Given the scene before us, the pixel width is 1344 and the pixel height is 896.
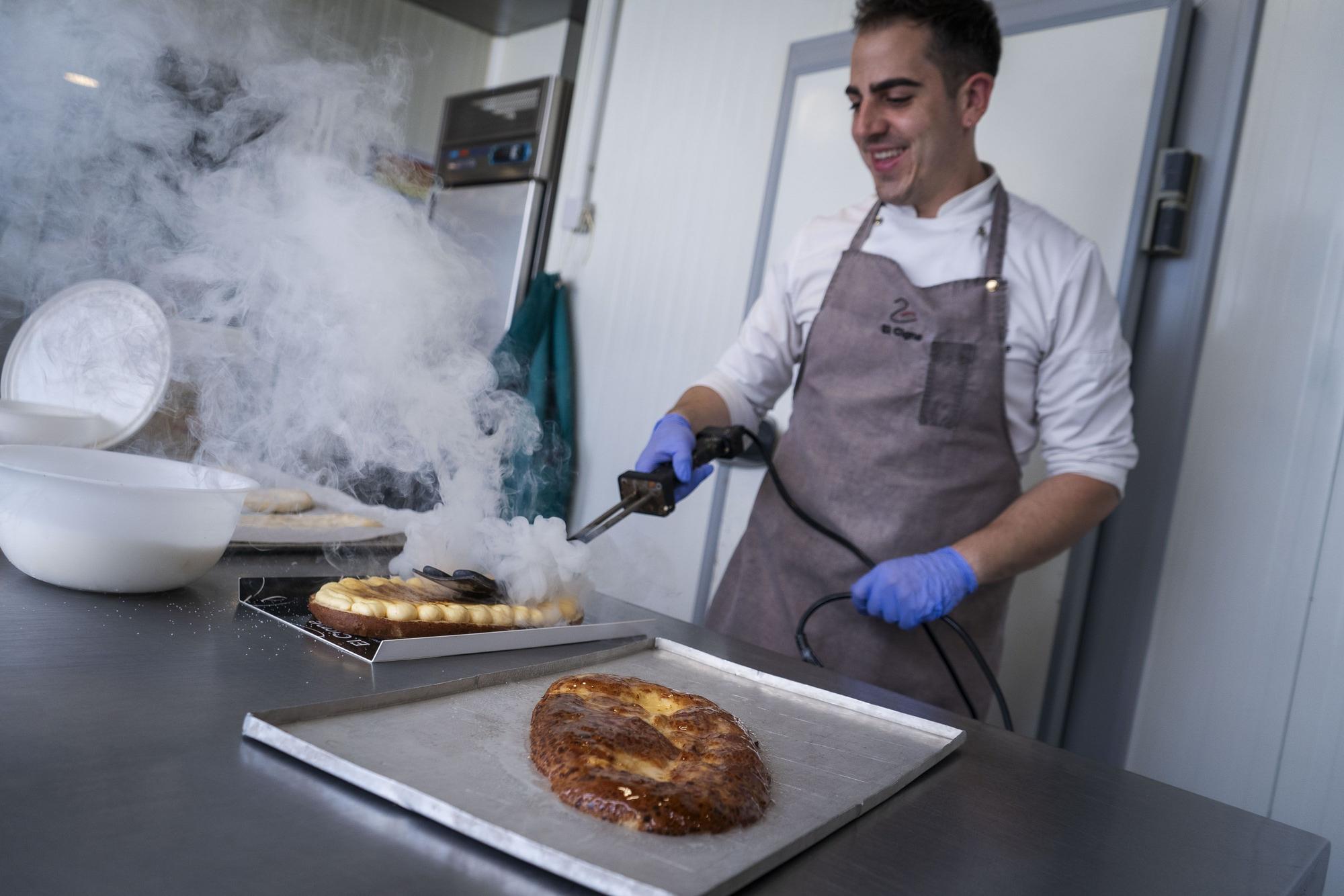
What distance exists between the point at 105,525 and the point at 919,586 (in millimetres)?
1221

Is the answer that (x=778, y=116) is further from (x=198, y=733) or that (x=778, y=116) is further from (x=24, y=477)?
(x=198, y=733)

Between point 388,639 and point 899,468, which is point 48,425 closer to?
point 388,639

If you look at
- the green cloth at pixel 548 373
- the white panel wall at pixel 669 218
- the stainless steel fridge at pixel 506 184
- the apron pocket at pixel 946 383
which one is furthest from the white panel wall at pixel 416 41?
the apron pocket at pixel 946 383

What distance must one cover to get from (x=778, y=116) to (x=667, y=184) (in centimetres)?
51

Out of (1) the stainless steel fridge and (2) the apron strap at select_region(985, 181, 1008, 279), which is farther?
(1) the stainless steel fridge

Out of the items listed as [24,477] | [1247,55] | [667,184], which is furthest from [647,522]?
[24,477]

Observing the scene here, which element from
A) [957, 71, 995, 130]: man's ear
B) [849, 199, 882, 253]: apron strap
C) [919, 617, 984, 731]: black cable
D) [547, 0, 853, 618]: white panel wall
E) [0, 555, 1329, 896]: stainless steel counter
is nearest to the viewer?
[0, 555, 1329, 896]: stainless steel counter

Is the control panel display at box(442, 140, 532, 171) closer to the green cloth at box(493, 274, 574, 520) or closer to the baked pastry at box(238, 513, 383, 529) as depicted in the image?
the green cloth at box(493, 274, 574, 520)

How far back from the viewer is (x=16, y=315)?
192 cm

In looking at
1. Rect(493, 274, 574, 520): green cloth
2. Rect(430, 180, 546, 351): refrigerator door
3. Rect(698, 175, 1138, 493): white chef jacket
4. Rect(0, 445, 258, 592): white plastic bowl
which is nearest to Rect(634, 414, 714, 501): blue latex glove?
Rect(698, 175, 1138, 493): white chef jacket

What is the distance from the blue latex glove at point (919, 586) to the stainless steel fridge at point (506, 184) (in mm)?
2265

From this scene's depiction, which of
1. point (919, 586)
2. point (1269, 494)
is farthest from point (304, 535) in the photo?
point (1269, 494)

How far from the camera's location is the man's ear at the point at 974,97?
6.28 feet

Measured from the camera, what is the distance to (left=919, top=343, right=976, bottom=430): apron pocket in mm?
1842
